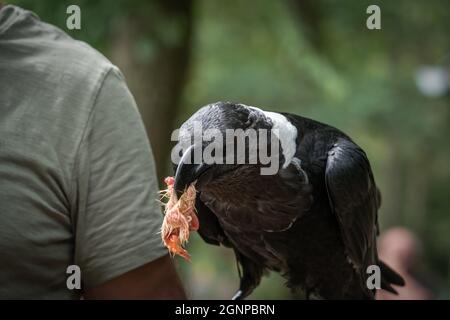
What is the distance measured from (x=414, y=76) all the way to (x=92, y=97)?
6.85 m

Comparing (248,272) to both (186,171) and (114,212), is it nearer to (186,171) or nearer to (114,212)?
(114,212)

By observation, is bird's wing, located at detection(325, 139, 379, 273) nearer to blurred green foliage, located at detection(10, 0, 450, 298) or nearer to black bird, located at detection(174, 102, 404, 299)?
black bird, located at detection(174, 102, 404, 299)

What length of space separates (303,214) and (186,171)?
22.5 inches

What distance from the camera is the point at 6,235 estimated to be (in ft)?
5.38

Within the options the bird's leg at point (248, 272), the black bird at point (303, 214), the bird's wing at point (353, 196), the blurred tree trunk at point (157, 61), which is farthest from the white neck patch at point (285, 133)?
the blurred tree trunk at point (157, 61)

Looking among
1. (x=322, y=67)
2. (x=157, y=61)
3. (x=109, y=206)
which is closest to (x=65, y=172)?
(x=109, y=206)

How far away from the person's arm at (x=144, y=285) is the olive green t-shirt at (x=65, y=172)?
3 cm

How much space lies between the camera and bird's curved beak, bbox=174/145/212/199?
4.63 ft

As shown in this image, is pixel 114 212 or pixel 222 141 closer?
pixel 222 141

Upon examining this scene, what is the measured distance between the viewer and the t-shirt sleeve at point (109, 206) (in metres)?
1.74

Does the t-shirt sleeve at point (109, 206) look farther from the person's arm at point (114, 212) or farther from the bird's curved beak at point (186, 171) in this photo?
the bird's curved beak at point (186, 171)

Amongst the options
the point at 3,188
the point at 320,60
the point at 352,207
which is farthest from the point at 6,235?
the point at 320,60

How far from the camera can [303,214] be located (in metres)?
1.89
